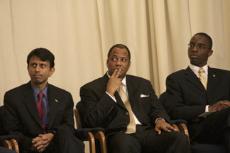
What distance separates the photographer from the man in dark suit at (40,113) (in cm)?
439

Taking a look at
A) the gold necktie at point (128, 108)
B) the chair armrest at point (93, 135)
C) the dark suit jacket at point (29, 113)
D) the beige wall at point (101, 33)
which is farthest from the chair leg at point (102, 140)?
the beige wall at point (101, 33)

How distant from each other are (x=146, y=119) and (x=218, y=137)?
69cm

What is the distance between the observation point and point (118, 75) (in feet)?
16.3

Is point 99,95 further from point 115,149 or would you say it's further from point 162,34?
point 162,34

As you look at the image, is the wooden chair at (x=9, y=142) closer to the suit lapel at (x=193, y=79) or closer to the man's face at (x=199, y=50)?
the suit lapel at (x=193, y=79)

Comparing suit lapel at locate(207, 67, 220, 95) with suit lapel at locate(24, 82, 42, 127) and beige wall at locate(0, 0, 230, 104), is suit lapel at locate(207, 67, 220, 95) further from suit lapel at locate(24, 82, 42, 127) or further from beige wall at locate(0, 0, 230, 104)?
suit lapel at locate(24, 82, 42, 127)

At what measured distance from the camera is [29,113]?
4.60m

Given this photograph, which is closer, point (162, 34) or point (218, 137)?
point (218, 137)

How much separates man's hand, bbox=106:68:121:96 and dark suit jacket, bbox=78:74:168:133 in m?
0.08

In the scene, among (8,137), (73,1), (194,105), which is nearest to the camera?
(8,137)

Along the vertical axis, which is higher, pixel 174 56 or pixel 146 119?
pixel 174 56

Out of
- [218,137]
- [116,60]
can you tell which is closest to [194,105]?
[218,137]

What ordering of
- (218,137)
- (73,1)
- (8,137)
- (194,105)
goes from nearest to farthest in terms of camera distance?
Result: (8,137) < (218,137) < (194,105) < (73,1)

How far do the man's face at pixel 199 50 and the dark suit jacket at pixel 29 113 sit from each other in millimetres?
1477
